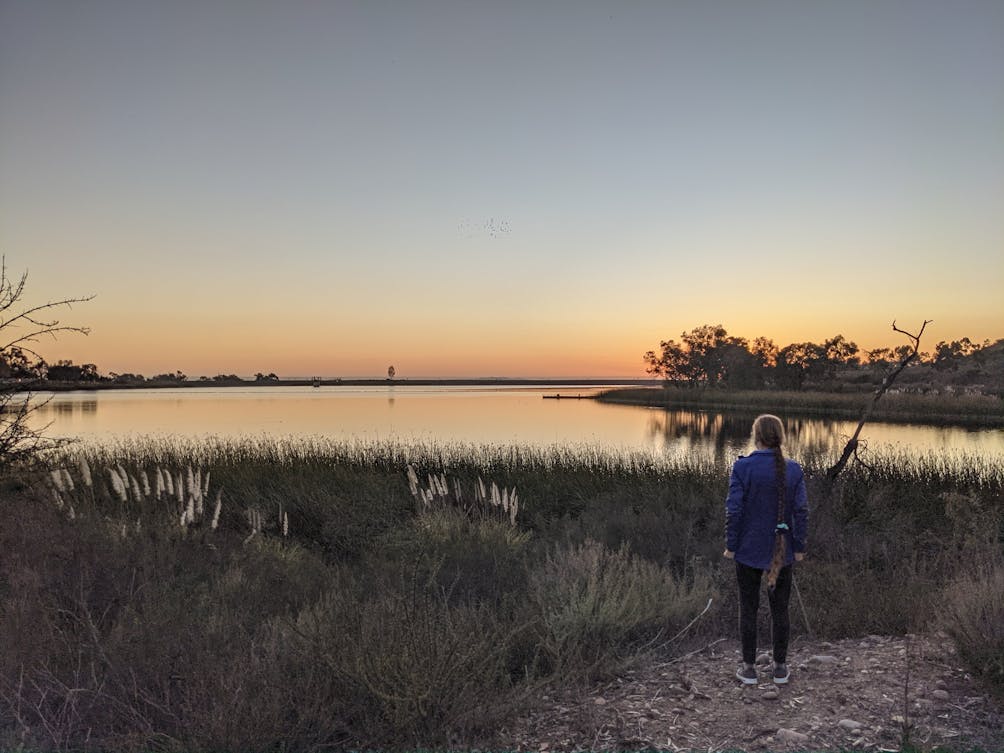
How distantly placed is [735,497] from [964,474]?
14.7m

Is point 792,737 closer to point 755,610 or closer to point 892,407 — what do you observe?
point 755,610

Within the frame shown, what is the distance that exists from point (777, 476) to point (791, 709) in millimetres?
1587

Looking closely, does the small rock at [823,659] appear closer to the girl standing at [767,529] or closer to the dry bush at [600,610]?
the girl standing at [767,529]

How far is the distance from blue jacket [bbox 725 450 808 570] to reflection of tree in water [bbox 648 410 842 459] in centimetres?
2152

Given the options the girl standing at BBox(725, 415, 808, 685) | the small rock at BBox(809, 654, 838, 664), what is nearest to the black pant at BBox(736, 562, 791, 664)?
the girl standing at BBox(725, 415, 808, 685)

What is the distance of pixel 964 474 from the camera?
1612 cm

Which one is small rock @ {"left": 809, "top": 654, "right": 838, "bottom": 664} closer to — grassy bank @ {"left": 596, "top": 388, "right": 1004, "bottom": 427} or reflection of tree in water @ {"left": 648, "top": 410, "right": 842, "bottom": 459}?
reflection of tree in water @ {"left": 648, "top": 410, "right": 842, "bottom": 459}

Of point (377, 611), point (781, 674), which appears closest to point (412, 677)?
point (377, 611)

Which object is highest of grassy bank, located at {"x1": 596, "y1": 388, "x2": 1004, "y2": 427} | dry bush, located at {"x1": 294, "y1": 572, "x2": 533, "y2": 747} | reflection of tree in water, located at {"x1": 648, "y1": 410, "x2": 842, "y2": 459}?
dry bush, located at {"x1": 294, "y1": 572, "x2": 533, "y2": 747}

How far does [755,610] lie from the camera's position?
16.7ft

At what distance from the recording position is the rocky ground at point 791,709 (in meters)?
3.92

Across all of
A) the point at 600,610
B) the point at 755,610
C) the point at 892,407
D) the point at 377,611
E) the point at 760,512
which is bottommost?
the point at 892,407

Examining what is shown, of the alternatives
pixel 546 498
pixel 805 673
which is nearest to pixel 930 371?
pixel 546 498

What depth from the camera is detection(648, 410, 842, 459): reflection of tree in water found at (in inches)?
1310
